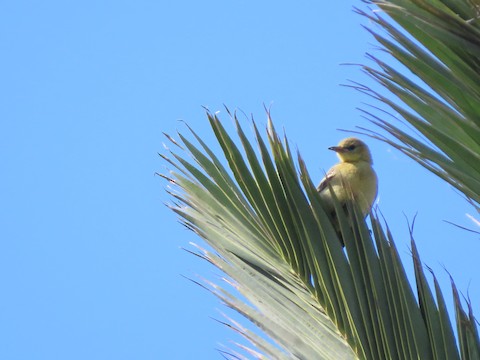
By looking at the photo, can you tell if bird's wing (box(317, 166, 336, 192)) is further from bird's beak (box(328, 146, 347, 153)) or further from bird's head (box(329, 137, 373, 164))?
bird's beak (box(328, 146, 347, 153))

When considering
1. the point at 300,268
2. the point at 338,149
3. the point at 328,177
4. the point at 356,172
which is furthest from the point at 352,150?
the point at 300,268

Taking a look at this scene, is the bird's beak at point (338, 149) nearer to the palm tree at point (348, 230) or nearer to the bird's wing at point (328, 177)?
the bird's wing at point (328, 177)

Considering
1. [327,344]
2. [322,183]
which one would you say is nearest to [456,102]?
[327,344]

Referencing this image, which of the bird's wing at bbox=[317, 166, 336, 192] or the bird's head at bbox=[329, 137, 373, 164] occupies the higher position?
the bird's head at bbox=[329, 137, 373, 164]

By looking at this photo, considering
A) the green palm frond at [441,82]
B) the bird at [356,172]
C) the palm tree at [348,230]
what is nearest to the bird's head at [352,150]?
the bird at [356,172]

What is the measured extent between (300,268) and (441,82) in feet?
3.75

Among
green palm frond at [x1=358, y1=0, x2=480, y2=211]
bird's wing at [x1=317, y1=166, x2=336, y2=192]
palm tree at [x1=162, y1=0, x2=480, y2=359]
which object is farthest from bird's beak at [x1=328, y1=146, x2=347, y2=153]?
green palm frond at [x1=358, y1=0, x2=480, y2=211]

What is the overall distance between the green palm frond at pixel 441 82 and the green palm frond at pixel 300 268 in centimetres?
61

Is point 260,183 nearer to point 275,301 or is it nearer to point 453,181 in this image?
point 275,301

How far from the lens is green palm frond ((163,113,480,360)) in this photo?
3285mm

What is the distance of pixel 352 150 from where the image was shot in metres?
7.02

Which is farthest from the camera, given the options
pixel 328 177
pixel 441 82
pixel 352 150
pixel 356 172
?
pixel 352 150

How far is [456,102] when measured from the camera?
2.78 meters

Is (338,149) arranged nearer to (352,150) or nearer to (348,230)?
(352,150)
